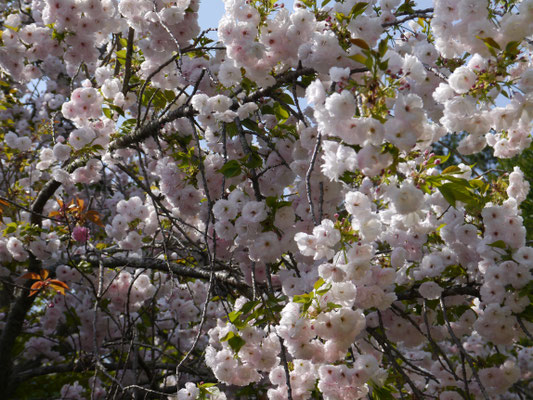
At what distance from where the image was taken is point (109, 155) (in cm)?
288

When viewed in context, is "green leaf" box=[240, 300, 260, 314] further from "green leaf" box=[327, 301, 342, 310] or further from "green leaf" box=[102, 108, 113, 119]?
"green leaf" box=[102, 108, 113, 119]

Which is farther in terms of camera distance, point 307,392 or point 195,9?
point 195,9

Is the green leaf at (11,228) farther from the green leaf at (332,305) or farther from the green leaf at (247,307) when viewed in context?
the green leaf at (332,305)

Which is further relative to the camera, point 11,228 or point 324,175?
point 11,228

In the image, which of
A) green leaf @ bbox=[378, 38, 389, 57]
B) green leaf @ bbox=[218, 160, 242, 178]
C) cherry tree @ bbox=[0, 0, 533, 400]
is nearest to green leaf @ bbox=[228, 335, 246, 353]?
cherry tree @ bbox=[0, 0, 533, 400]

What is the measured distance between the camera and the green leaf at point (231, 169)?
1861 millimetres

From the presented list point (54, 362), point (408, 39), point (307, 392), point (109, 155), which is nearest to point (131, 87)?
point (109, 155)

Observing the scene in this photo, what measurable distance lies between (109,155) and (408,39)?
1.81 m

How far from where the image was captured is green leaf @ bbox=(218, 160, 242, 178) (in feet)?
6.11

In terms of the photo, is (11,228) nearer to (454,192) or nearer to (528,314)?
(454,192)

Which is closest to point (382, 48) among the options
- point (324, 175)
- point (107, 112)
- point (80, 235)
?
point (324, 175)

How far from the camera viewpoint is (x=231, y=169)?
1.88 m

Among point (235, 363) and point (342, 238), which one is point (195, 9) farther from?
point (235, 363)

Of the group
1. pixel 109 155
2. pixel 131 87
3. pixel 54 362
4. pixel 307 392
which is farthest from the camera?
pixel 54 362
